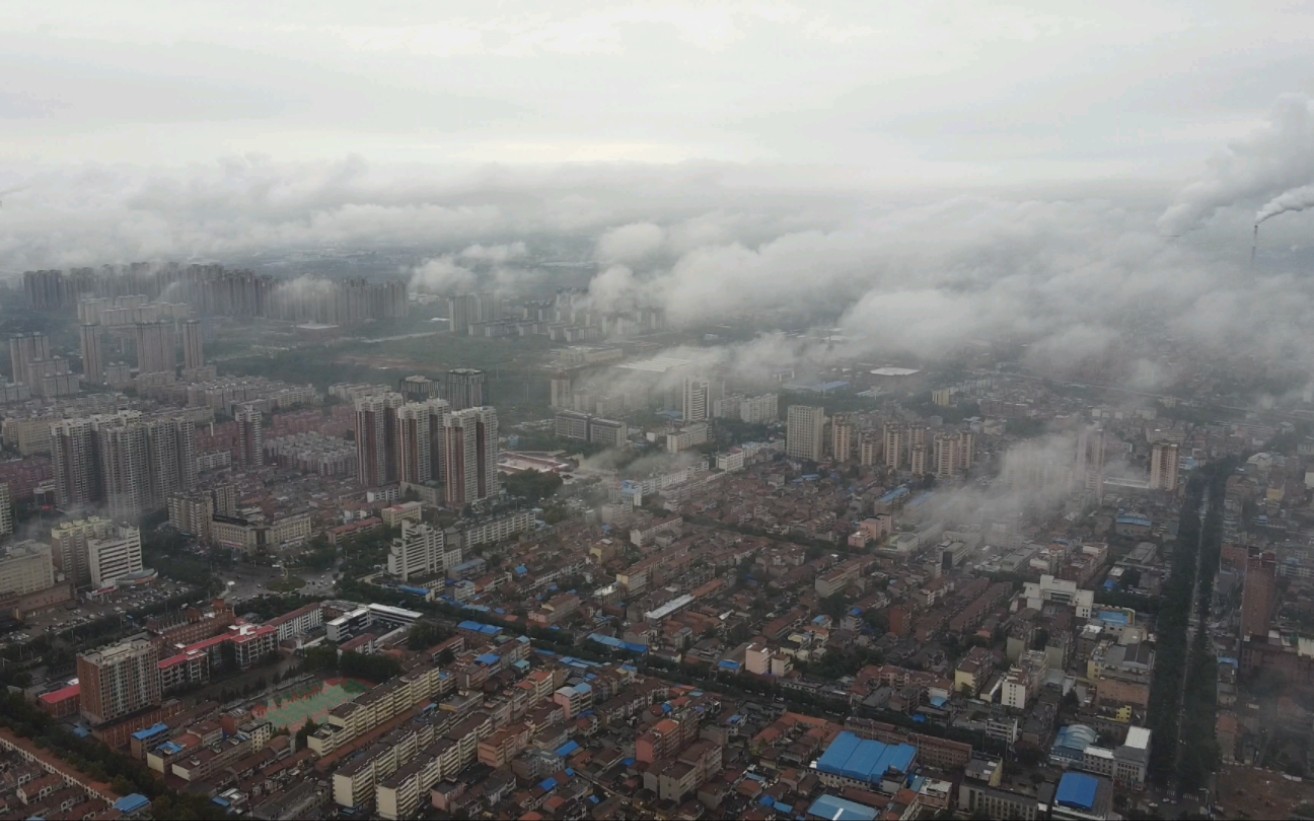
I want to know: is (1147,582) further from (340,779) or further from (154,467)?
(154,467)

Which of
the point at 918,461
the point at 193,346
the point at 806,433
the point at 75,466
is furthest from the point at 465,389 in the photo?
the point at 918,461

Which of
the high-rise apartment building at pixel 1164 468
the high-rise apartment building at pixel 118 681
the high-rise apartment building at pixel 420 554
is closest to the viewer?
the high-rise apartment building at pixel 118 681

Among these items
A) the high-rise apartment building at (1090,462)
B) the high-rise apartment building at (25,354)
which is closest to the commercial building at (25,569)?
the high-rise apartment building at (25,354)

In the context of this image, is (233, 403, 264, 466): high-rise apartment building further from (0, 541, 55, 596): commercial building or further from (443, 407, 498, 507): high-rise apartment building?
(0, 541, 55, 596): commercial building

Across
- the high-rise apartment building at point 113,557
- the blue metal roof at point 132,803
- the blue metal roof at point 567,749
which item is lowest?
the blue metal roof at point 567,749

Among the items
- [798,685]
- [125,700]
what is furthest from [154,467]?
[798,685]

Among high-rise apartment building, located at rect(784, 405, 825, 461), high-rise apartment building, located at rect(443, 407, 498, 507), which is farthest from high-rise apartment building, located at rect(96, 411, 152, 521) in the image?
high-rise apartment building, located at rect(784, 405, 825, 461)

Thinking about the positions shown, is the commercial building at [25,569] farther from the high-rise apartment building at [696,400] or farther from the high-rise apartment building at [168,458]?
the high-rise apartment building at [696,400]
